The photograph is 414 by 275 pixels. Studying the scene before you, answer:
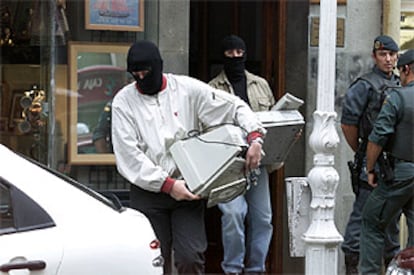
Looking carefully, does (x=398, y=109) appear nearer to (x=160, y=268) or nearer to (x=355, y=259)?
(x=355, y=259)

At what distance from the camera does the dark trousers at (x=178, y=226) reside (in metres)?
6.68

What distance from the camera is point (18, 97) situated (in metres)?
9.05

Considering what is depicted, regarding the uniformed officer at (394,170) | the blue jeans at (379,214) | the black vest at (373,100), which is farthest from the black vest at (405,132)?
the black vest at (373,100)

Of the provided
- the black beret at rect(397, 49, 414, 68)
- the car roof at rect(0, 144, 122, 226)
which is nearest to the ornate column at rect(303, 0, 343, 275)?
the black beret at rect(397, 49, 414, 68)

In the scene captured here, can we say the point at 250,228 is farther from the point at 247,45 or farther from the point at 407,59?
the point at 247,45

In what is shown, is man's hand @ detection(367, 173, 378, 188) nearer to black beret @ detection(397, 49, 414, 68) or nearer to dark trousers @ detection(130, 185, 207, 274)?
black beret @ detection(397, 49, 414, 68)

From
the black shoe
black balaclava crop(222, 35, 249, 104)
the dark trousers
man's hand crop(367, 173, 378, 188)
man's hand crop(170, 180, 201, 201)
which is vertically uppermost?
black balaclava crop(222, 35, 249, 104)

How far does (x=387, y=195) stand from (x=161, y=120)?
2142mm

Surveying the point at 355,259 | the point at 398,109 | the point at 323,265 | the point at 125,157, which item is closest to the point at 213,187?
the point at 125,157

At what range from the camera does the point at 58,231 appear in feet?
16.4

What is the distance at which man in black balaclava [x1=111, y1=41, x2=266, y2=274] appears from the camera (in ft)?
21.9

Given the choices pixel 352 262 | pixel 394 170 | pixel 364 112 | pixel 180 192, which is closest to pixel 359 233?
pixel 352 262

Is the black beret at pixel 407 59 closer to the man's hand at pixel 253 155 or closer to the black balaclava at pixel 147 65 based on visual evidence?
the man's hand at pixel 253 155

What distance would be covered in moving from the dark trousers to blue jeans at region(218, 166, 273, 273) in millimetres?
1052
